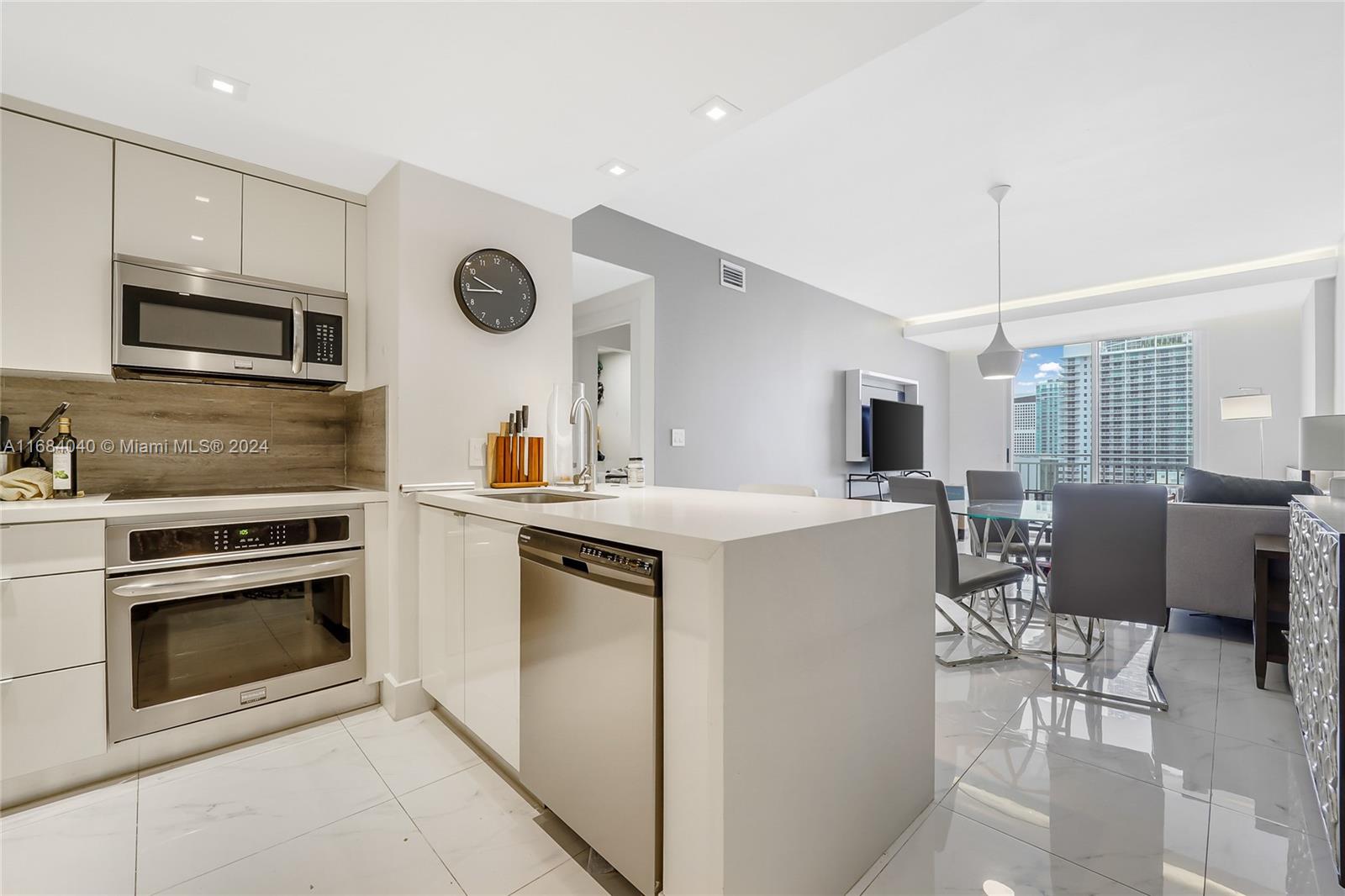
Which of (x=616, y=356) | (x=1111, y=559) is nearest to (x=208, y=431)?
(x=616, y=356)

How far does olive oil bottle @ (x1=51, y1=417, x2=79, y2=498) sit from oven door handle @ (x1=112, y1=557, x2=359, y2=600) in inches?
19.2

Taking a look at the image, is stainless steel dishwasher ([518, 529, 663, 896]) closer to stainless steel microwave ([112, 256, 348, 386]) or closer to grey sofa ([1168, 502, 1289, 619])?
stainless steel microwave ([112, 256, 348, 386])

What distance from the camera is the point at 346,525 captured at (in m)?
2.34

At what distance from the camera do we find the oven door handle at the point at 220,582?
1.88 m

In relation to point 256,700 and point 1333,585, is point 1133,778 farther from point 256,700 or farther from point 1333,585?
point 256,700

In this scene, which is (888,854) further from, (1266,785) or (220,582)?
(220,582)

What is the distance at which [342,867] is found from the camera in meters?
1.49

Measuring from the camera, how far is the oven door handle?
1.88m

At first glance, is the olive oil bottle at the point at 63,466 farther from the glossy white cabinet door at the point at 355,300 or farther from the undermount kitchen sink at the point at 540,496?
the undermount kitchen sink at the point at 540,496

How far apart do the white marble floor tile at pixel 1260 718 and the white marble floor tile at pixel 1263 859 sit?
634 mm

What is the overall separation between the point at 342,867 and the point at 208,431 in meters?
1.99

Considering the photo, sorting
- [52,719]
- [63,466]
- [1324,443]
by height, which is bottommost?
[52,719]

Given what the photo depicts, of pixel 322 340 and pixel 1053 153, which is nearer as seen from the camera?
pixel 322 340

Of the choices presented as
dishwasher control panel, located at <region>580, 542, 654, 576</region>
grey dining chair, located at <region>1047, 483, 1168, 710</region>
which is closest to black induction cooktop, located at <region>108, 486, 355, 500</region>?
dishwasher control panel, located at <region>580, 542, 654, 576</region>
